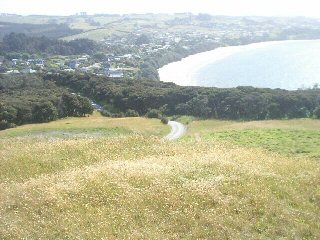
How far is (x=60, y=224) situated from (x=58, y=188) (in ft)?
11.3

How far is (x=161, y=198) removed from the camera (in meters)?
18.5

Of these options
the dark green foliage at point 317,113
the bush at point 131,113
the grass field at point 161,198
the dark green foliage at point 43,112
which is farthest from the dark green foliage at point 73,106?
the grass field at point 161,198

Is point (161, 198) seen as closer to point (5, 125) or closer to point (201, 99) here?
point (5, 125)

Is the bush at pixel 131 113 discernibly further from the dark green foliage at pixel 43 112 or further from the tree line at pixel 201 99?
the dark green foliage at pixel 43 112

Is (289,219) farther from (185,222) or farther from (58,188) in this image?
(58,188)

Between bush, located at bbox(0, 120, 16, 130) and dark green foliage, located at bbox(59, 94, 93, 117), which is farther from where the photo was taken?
dark green foliage, located at bbox(59, 94, 93, 117)

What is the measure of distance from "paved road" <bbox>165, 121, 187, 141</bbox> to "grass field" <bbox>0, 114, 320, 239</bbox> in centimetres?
3760

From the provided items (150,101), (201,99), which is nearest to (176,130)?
(201,99)

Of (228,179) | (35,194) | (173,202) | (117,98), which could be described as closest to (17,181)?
(35,194)

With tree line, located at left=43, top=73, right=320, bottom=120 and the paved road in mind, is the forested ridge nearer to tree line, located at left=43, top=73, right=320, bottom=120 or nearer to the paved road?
tree line, located at left=43, top=73, right=320, bottom=120

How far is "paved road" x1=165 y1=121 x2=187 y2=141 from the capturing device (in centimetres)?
6438

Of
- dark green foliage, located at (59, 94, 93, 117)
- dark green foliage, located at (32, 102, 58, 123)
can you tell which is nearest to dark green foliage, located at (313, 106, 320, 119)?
dark green foliage, located at (59, 94, 93, 117)

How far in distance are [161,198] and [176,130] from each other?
53.8m

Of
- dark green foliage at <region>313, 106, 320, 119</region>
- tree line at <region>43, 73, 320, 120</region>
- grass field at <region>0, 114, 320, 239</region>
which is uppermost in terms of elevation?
grass field at <region>0, 114, 320, 239</region>
